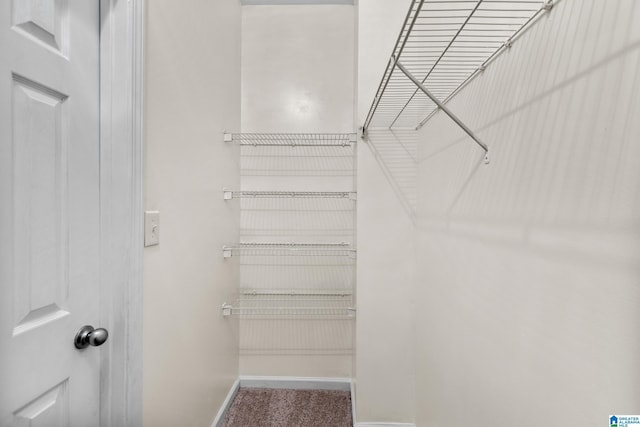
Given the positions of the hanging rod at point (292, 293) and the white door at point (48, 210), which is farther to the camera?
the hanging rod at point (292, 293)

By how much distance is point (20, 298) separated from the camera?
628 mm

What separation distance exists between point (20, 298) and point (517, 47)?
4.44 ft

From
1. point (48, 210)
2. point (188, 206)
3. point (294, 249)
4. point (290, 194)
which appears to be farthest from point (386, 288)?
point (48, 210)

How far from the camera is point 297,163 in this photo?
197 centimetres

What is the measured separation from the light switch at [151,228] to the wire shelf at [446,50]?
2.88 feet

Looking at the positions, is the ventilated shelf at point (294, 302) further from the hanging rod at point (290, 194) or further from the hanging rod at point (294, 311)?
the hanging rod at point (290, 194)

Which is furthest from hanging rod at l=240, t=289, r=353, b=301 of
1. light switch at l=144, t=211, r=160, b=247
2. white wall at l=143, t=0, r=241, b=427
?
light switch at l=144, t=211, r=160, b=247

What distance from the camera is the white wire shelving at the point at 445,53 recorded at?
2.33 ft

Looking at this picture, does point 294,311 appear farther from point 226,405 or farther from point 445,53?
point 445,53

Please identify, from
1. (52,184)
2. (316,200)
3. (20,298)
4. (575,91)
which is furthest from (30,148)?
(316,200)

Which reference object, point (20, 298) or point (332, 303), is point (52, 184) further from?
point (332, 303)

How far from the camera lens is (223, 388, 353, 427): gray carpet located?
65.9 inches

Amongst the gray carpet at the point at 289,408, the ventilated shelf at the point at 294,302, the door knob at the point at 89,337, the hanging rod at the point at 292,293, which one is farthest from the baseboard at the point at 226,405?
the door knob at the point at 89,337

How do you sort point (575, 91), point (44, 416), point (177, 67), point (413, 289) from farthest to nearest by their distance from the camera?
point (413, 289), point (177, 67), point (44, 416), point (575, 91)
